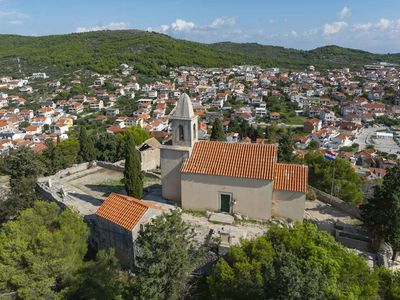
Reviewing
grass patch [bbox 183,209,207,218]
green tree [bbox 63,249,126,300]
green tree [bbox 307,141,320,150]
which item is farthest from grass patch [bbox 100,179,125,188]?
green tree [bbox 307,141,320,150]

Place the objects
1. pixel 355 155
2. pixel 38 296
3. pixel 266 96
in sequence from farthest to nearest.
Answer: pixel 266 96
pixel 355 155
pixel 38 296

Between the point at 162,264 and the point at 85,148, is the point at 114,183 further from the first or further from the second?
the point at 162,264

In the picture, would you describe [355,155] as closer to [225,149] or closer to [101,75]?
[225,149]

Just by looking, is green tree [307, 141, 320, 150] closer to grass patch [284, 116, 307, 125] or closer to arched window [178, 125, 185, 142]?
grass patch [284, 116, 307, 125]

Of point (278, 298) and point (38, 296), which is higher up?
point (278, 298)

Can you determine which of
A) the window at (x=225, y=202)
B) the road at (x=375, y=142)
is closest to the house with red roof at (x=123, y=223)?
the window at (x=225, y=202)

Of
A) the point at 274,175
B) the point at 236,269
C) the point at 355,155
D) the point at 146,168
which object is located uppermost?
the point at 274,175

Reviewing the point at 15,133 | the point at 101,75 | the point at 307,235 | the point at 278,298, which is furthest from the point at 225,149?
the point at 101,75

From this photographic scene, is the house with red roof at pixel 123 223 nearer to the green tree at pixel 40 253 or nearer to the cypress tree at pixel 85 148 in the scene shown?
the green tree at pixel 40 253
